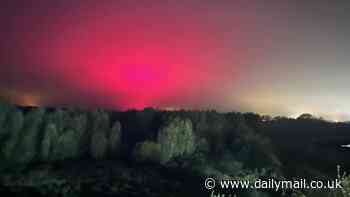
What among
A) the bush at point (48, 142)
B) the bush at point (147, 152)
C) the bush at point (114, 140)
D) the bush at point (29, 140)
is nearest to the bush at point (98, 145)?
the bush at point (114, 140)

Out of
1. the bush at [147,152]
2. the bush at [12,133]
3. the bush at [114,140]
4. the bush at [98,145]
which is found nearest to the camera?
the bush at [12,133]

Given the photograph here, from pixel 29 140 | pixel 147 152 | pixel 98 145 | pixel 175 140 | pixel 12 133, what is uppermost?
pixel 12 133

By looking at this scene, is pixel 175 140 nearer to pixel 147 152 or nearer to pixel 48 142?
pixel 147 152

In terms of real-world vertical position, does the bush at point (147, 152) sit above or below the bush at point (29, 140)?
below

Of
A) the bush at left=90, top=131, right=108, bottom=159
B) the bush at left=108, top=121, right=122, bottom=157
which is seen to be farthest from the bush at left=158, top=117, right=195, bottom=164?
the bush at left=90, top=131, right=108, bottom=159

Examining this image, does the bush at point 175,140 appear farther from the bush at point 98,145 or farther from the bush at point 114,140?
the bush at point 98,145

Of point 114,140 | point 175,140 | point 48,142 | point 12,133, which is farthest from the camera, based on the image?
point 175,140

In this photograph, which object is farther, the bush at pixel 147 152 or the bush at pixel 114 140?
the bush at pixel 114 140

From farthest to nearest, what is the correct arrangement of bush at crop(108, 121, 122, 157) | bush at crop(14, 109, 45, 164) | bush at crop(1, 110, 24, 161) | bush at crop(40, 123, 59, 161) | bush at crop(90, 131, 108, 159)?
1. bush at crop(108, 121, 122, 157)
2. bush at crop(90, 131, 108, 159)
3. bush at crop(40, 123, 59, 161)
4. bush at crop(14, 109, 45, 164)
5. bush at crop(1, 110, 24, 161)

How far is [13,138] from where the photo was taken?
11256 cm

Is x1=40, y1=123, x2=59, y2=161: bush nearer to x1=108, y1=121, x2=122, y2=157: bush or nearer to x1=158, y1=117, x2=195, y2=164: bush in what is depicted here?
x1=108, y1=121, x2=122, y2=157: bush

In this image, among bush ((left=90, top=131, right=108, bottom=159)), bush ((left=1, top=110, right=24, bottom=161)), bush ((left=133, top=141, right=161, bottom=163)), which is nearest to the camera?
bush ((left=1, top=110, right=24, bottom=161))

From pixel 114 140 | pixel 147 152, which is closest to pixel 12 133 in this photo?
pixel 114 140

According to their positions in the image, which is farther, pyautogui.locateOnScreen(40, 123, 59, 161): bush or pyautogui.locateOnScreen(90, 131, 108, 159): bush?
pyautogui.locateOnScreen(90, 131, 108, 159): bush
